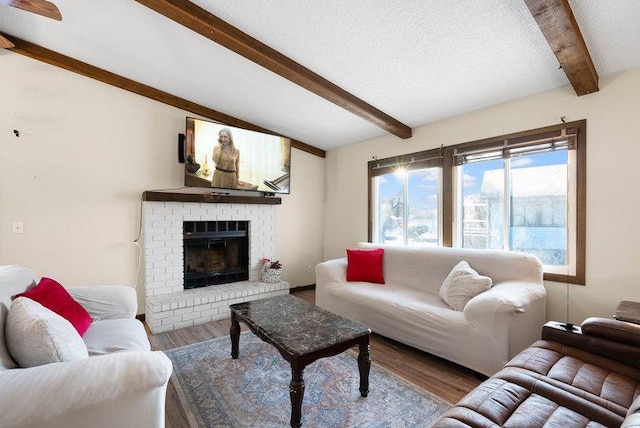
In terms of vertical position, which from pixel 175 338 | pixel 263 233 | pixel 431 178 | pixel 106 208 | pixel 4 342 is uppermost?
pixel 431 178

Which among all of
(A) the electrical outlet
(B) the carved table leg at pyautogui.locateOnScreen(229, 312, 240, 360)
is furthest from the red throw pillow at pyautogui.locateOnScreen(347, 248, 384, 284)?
(A) the electrical outlet

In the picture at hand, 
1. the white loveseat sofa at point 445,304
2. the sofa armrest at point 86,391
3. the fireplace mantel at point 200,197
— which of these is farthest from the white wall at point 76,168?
the sofa armrest at point 86,391

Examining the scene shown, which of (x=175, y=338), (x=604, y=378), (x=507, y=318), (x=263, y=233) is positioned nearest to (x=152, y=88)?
(x=263, y=233)

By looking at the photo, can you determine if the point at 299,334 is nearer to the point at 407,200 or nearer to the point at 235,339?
the point at 235,339

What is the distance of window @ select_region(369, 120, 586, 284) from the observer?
2633 mm

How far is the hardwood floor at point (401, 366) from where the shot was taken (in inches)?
77.6

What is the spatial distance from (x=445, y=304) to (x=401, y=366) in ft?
2.21

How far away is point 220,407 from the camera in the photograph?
1869mm

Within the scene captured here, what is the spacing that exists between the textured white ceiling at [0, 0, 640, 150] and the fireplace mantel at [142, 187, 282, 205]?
3.79 ft

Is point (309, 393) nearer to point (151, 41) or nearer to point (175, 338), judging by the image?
point (175, 338)

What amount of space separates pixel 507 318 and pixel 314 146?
3.64m

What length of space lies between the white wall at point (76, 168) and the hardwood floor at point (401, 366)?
93cm

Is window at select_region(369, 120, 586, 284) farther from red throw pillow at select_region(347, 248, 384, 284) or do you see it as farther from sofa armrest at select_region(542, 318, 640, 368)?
sofa armrest at select_region(542, 318, 640, 368)

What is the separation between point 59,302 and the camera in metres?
1.78
